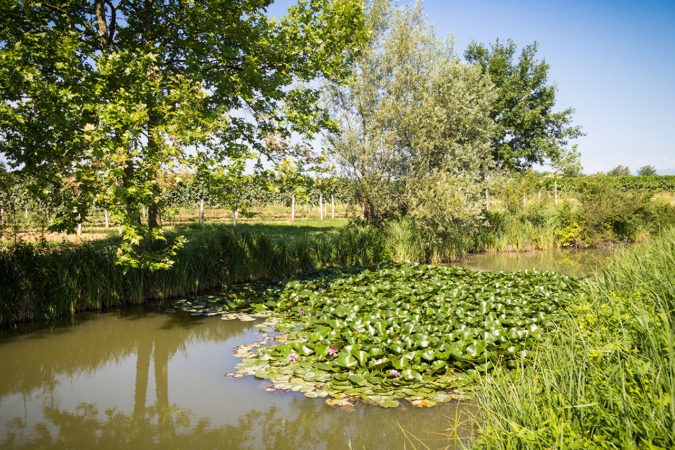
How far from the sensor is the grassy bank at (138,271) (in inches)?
287

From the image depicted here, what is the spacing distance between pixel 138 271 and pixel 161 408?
5100 mm

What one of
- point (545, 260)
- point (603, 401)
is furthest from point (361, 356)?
point (545, 260)

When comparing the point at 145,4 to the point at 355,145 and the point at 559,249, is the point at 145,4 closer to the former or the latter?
the point at 355,145

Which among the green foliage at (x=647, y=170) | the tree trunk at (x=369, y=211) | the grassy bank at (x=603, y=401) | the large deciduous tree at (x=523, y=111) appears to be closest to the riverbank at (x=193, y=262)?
the tree trunk at (x=369, y=211)

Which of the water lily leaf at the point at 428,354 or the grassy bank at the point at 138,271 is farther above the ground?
the grassy bank at the point at 138,271

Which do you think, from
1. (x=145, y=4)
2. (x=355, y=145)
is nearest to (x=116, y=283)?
(x=145, y=4)

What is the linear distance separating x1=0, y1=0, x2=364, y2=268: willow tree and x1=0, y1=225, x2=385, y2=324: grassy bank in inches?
38.7

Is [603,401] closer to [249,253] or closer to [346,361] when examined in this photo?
[346,361]

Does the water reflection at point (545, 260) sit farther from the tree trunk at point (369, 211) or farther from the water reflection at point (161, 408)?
the water reflection at point (161, 408)

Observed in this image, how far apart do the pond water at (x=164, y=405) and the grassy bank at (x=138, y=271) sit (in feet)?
2.62

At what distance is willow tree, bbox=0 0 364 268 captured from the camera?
6023 mm

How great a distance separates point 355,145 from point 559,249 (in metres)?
11.4

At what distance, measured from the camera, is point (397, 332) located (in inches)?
225

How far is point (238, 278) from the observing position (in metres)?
10.8
